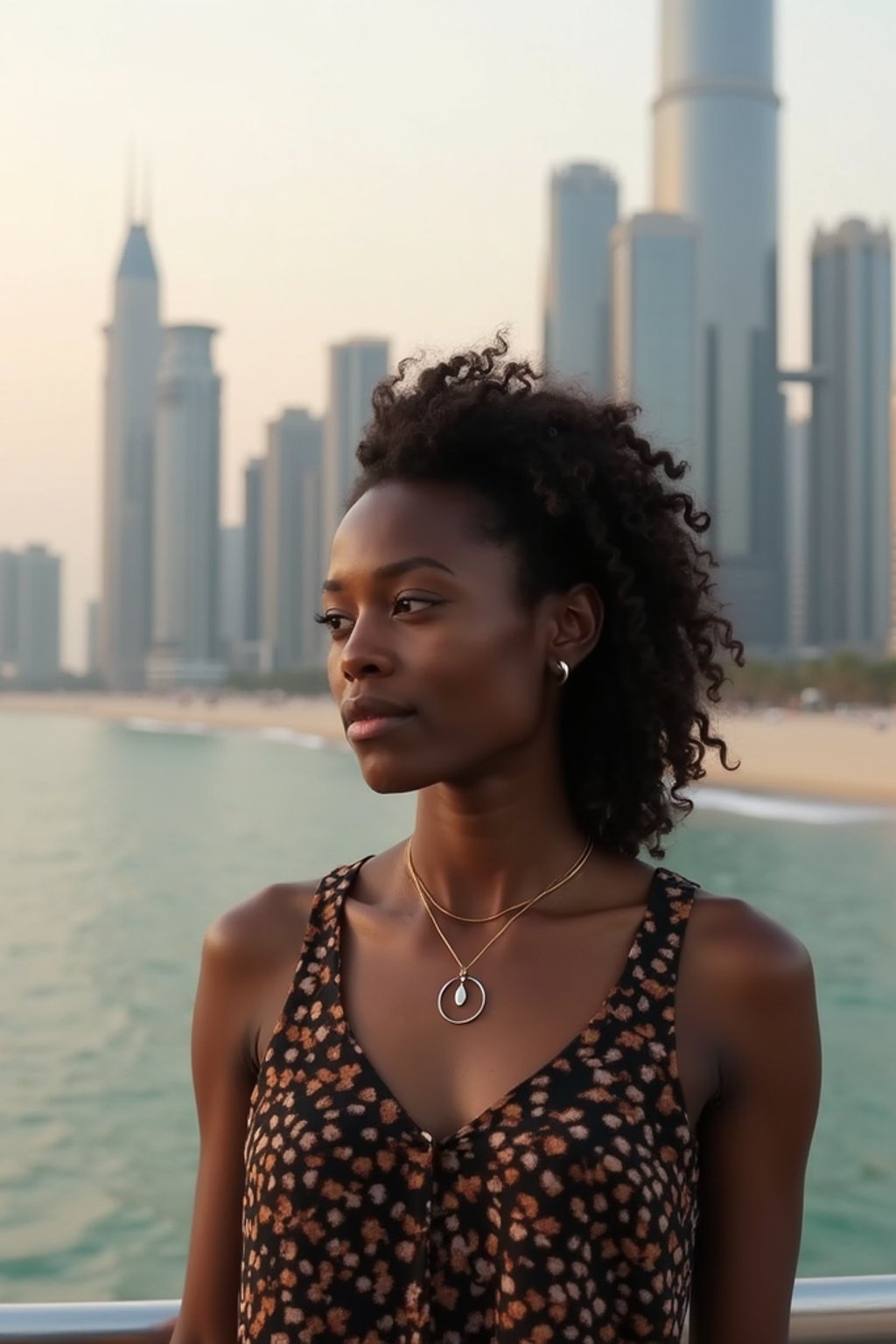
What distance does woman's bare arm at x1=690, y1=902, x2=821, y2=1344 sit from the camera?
1455 mm

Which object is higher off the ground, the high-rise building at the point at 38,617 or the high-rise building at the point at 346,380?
the high-rise building at the point at 346,380

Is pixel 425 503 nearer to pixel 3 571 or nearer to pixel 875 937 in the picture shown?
pixel 875 937

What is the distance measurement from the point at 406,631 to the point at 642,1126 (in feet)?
1.64

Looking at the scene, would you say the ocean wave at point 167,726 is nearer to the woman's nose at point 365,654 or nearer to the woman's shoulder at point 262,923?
the woman's shoulder at point 262,923

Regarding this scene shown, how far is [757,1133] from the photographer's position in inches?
57.6

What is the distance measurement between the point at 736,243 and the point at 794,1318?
420 feet

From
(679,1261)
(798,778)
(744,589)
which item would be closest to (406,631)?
(679,1261)

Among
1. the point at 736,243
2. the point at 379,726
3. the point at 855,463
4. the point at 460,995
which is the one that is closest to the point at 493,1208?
the point at 460,995

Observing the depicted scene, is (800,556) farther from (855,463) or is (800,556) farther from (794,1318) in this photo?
(794,1318)

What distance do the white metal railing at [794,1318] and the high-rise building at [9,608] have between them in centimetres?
16381

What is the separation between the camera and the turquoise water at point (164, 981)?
403 inches

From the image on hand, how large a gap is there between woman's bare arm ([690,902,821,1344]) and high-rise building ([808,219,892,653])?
114205mm

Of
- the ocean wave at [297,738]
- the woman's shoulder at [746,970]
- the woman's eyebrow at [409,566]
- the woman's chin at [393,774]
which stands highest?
the woman's eyebrow at [409,566]

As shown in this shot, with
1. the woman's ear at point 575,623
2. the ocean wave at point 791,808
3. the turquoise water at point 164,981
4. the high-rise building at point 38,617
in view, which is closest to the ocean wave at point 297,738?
the turquoise water at point 164,981
